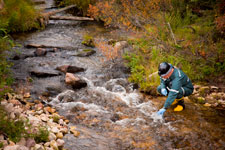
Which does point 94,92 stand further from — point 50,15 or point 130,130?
point 50,15

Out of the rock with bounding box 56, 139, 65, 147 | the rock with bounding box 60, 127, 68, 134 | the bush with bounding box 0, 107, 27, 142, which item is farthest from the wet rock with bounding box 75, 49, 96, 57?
the bush with bounding box 0, 107, 27, 142

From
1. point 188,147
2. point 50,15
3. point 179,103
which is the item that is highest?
point 50,15

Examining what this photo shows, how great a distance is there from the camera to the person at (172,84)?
14.0 feet

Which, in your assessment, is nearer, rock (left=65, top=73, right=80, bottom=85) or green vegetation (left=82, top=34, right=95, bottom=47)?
rock (left=65, top=73, right=80, bottom=85)

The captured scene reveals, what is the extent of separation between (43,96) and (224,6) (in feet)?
18.2

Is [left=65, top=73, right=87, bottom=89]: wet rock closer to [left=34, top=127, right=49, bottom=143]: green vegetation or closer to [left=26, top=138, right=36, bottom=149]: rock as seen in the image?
[left=34, top=127, right=49, bottom=143]: green vegetation

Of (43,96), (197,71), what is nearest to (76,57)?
(43,96)

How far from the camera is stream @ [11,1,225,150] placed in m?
4.05

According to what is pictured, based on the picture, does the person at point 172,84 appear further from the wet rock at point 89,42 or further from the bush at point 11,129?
the wet rock at point 89,42

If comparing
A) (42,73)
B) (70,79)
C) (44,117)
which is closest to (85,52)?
(42,73)

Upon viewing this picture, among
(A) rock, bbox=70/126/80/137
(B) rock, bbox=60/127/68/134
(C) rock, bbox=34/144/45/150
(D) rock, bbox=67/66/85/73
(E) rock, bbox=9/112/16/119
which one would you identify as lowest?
(A) rock, bbox=70/126/80/137

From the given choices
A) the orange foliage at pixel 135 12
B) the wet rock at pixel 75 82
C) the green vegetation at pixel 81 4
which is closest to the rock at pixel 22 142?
the wet rock at pixel 75 82

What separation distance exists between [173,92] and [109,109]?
163 centimetres

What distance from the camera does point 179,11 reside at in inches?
357
